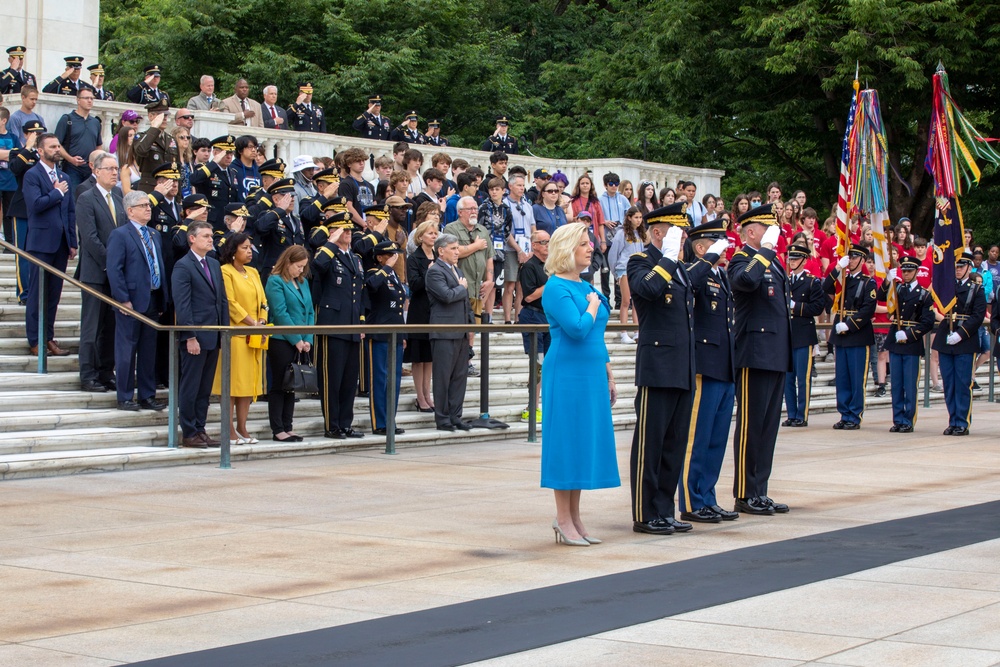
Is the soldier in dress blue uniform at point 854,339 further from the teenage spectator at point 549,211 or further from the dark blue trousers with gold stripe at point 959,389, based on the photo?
the teenage spectator at point 549,211

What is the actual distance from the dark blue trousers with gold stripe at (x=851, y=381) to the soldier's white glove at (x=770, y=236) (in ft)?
23.8

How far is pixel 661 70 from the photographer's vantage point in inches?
1254

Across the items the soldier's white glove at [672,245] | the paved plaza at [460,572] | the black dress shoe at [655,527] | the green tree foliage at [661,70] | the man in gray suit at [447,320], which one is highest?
the green tree foliage at [661,70]

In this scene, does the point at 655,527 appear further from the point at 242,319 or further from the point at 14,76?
the point at 14,76

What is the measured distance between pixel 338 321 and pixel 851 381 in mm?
6710

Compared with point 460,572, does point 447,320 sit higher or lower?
higher

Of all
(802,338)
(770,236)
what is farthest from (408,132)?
(770,236)

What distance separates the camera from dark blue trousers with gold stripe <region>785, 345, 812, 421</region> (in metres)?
17.1

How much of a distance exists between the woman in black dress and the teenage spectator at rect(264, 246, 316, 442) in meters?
1.37

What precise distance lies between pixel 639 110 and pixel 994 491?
26542 mm

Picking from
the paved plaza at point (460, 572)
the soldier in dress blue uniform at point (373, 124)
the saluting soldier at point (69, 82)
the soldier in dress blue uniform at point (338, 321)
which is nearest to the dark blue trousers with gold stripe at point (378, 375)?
the soldier in dress blue uniform at point (338, 321)

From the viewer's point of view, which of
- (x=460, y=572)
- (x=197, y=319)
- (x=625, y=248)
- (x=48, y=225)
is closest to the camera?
(x=460, y=572)

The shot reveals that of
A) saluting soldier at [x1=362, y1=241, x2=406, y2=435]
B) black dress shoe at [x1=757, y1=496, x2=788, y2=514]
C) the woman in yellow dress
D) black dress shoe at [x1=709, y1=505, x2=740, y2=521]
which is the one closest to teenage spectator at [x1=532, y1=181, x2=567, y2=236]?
saluting soldier at [x1=362, y1=241, x2=406, y2=435]

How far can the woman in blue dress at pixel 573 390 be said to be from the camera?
8273 mm
